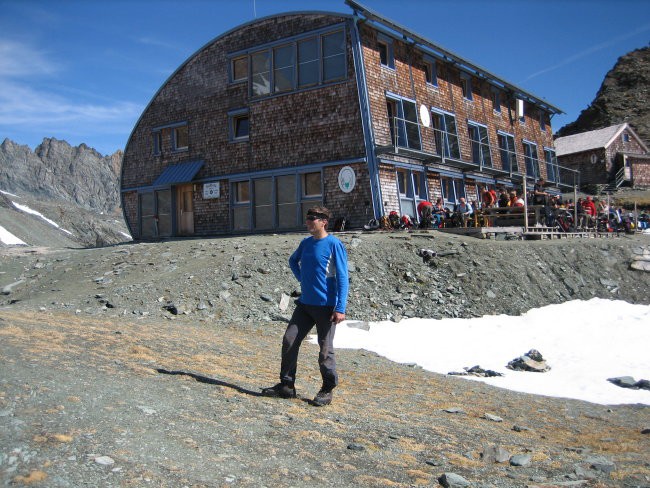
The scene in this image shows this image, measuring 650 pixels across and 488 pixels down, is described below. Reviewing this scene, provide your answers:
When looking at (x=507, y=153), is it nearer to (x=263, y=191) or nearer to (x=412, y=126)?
(x=412, y=126)

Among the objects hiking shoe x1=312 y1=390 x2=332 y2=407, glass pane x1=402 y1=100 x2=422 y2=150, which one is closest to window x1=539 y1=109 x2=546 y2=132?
glass pane x1=402 y1=100 x2=422 y2=150

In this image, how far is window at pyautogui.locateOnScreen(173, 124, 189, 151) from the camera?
26.4 metres

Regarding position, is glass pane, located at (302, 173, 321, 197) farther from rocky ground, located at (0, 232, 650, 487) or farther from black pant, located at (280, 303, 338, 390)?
black pant, located at (280, 303, 338, 390)

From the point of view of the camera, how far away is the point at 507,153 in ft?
100

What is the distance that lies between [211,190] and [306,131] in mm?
5629

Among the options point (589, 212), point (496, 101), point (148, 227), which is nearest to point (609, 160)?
point (496, 101)

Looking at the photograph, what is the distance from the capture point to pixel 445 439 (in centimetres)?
551

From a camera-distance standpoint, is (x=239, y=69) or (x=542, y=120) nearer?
(x=239, y=69)

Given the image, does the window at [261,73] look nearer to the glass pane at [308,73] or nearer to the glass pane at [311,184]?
the glass pane at [308,73]

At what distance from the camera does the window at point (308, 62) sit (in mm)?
21797

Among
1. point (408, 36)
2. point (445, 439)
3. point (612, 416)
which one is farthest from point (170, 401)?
point (408, 36)

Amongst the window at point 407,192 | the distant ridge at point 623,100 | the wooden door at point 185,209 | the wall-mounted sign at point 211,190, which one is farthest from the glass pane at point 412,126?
the distant ridge at point 623,100

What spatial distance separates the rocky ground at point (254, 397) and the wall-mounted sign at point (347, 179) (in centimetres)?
531

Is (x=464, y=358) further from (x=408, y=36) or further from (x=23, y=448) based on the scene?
(x=408, y=36)
